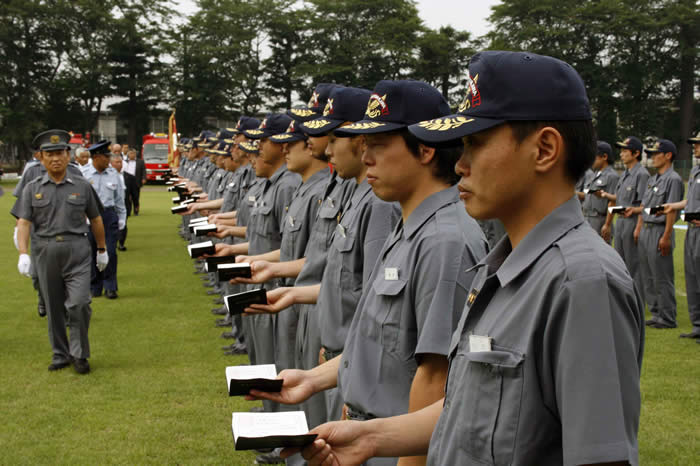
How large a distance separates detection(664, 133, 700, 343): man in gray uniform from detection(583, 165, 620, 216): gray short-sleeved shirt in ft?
10.7

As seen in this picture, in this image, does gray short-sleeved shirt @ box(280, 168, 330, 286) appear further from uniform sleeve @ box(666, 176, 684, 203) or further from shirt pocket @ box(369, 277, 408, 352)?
uniform sleeve @ box(666, 176, 684, 203)

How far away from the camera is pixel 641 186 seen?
1089cm

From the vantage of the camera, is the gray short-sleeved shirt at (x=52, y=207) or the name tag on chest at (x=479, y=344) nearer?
the name tag on chest at (x=479, y=344)

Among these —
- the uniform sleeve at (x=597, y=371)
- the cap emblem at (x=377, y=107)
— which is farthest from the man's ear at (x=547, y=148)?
the cap emblem at (x=377, y=107)

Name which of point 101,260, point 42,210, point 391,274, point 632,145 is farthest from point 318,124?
point 632,145

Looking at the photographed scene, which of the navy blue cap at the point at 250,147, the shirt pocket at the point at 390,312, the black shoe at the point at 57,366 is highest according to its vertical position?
the navy blue cap at the point at 250,147

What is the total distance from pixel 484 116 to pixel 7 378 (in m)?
6.92

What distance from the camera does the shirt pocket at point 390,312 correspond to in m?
2.60

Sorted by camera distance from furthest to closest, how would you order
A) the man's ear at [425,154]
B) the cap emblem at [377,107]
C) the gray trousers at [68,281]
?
the gray trousers at [68,281]
the cap emblem at [377,107]
the man's ear at [425,154]

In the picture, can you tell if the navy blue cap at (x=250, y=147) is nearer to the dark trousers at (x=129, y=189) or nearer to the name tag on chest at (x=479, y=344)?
the name tag on chest at (x=479, y=344)

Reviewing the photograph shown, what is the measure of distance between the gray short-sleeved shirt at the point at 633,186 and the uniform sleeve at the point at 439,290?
30.0 feet

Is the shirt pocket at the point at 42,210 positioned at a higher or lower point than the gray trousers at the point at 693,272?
higher

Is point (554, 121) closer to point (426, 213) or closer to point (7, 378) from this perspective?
point (426, 213)

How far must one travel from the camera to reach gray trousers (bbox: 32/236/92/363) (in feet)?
24.5
